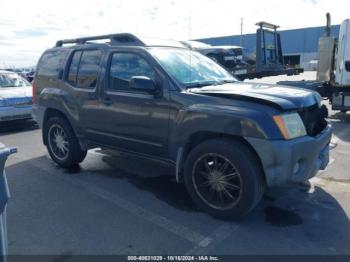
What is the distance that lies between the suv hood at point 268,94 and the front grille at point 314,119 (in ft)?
0.29

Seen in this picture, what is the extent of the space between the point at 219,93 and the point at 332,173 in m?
2.60

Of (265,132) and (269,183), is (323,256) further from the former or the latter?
(265,132)

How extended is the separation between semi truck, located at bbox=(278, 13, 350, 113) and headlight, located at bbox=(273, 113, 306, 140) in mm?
5511

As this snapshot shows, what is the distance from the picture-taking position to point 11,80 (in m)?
10.0

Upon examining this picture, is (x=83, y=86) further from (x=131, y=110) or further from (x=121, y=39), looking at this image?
(x=131, y=110)

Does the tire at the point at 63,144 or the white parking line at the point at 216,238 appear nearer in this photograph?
the white parking line at the point at 216,238

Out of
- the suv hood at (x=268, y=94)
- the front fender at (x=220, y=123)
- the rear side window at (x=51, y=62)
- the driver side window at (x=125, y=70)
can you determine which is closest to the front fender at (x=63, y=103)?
the rear side window at (x=51, y=62)

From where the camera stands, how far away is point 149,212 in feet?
12.7

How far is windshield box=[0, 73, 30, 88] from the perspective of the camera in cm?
977

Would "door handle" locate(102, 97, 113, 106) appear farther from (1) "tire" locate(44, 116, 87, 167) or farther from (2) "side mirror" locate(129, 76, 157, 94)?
(1) "tire" locate(44, 116, 87, 167)

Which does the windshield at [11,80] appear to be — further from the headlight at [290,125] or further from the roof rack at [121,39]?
the headlight at [290,125]

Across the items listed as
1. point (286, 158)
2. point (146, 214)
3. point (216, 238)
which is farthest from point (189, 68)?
point (216, 238)

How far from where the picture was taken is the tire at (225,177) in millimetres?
3400

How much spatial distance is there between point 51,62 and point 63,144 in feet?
4.55
